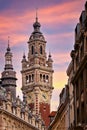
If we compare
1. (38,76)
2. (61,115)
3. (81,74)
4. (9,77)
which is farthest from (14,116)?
(81,74)

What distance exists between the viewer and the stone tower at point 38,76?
187500 millimetres

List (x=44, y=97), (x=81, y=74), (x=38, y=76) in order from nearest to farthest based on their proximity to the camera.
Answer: (x=81, y=74)
(x=44, y=97)
(x=38, y=76)

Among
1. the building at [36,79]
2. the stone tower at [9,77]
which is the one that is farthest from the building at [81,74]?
the stone tower at [9,77]

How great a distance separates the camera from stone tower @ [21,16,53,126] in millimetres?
187500

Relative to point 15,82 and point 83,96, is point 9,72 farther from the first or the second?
point 83,96

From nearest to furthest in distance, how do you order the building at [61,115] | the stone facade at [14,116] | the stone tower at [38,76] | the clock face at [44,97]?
1. the building at [61,115]
2. the stone facade at [14,116]
3. the stone tower at [38,76]
4. the clock face at [44,97]

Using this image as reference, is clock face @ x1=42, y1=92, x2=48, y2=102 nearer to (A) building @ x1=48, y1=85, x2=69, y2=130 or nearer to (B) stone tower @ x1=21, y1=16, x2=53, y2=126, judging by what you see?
(B) stone tower @ x1=21, y1=16, x2=53, y2=126

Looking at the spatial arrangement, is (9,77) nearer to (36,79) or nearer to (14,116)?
(36,79)

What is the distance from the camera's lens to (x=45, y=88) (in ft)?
621

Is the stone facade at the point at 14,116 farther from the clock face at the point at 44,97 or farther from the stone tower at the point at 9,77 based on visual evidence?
the clock face at the point at 44,97

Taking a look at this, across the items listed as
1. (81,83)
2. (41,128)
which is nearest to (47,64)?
(41,128)

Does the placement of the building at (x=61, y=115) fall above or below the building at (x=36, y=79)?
below

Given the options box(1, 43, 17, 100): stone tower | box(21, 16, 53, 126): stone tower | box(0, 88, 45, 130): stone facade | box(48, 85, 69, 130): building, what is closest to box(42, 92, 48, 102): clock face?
box(21, 16, 53, 126): stone tower

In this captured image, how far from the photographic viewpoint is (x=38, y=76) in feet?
625
